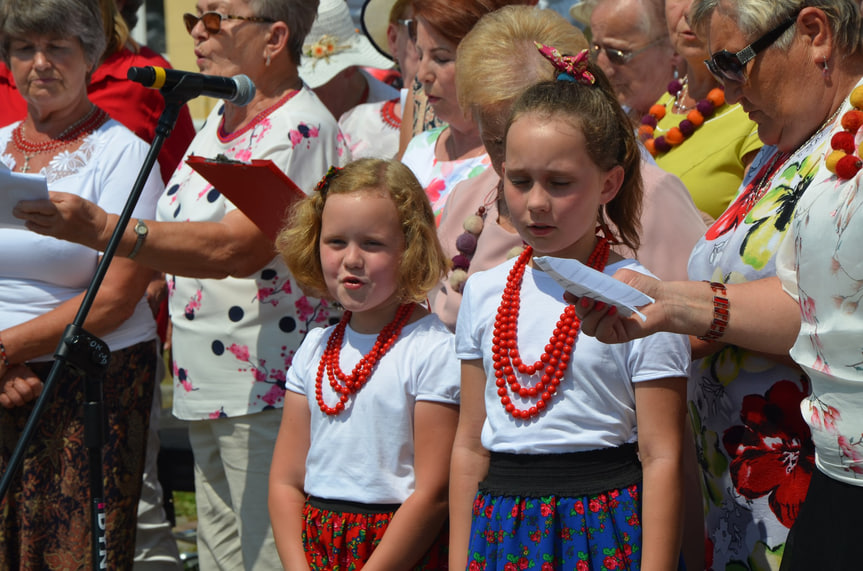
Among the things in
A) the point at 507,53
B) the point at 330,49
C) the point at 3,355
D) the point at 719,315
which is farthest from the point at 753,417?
the point at 330,49

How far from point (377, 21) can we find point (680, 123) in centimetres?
192

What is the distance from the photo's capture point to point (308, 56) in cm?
543

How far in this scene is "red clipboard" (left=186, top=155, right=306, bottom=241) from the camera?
292cm

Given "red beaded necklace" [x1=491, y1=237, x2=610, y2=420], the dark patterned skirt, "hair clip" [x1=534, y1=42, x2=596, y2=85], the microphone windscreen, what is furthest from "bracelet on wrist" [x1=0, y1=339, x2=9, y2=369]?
"hair clip" [x1=534, y1=42, x2=596, y2=85]

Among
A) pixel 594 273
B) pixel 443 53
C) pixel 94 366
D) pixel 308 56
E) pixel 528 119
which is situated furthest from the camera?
pixel 308 56

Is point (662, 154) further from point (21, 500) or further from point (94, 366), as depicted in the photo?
point (21, 500)

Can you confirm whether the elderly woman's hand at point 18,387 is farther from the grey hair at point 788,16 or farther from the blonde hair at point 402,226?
the grey hair at point 788,16

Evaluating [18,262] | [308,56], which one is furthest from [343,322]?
[308,56]

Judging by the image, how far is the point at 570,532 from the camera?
2223mm

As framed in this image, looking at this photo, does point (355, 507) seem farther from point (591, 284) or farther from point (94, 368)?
point (591, 284)

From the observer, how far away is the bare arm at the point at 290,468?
2.79 metres

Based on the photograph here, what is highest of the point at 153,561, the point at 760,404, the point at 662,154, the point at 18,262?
the point at 662,154

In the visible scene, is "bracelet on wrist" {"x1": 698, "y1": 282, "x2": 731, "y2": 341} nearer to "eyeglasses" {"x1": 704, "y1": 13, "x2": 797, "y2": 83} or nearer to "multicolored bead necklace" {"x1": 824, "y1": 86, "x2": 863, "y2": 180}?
"multicolored bead necklace" {"x1": 824, "y1": 86, "x2": 863, "y2": 180}

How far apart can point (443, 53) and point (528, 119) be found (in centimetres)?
111
